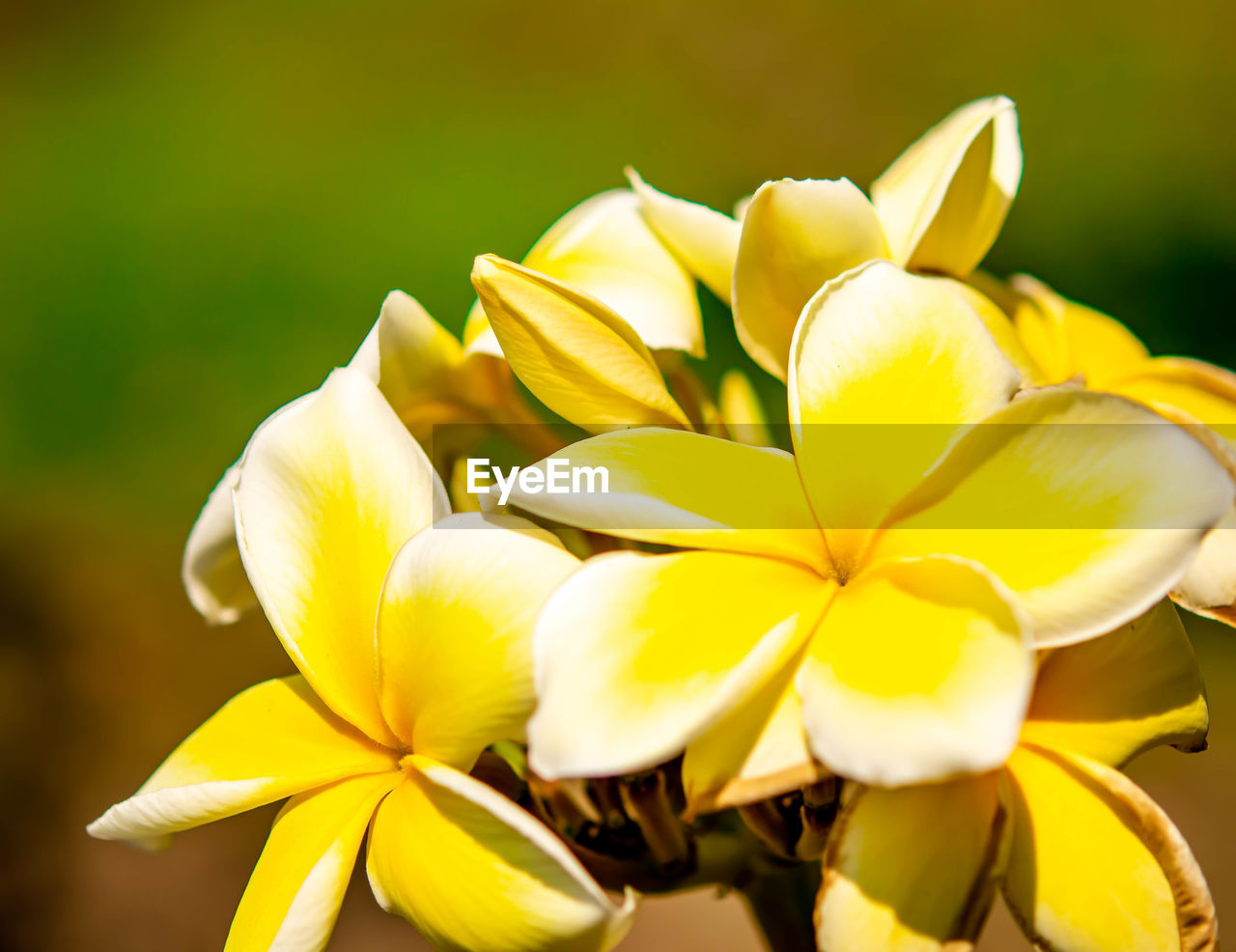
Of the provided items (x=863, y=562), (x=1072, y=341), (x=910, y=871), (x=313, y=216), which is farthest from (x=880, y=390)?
(x=313, y=216)

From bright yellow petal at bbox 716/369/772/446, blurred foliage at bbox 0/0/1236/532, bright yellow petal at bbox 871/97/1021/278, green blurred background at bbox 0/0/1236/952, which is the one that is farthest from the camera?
blurred foliage at bbox 0/0/1236/532

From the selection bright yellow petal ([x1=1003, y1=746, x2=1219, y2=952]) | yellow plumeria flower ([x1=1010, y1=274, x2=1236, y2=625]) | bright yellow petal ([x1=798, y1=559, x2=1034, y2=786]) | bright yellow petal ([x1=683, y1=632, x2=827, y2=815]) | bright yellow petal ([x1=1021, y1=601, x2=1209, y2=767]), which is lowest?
bright yellow petal ([x1=1003, y1=746, x2=1219, y2=952])

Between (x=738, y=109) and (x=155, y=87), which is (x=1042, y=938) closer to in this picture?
(x=738, y=109)

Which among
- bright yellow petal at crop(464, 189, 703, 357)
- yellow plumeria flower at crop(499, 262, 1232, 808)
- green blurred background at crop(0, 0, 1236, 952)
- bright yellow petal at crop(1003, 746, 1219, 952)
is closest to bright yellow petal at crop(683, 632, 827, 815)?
yellow plumeria flower at crop(499, 262, 1232, 808)

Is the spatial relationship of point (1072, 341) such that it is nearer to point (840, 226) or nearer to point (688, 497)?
point (840, 226)

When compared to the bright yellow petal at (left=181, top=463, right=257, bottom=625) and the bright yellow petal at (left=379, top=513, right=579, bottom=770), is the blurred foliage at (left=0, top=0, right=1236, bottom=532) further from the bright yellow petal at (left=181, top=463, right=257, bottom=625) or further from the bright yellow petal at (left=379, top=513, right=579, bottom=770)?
the bright yellow petal at (left=379, top=513, right=579, bottom=770)

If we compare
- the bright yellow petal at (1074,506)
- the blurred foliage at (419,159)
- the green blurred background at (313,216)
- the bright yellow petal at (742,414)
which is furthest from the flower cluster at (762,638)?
the blurred foliage at (419,159)

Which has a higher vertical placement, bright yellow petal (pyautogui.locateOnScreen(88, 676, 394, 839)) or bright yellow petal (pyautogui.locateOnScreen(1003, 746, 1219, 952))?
bright yellow petal (pyautogui.locateOnScreen(88, 676, 394, 839))

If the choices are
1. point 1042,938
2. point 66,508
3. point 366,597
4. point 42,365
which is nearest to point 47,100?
point 42,365
